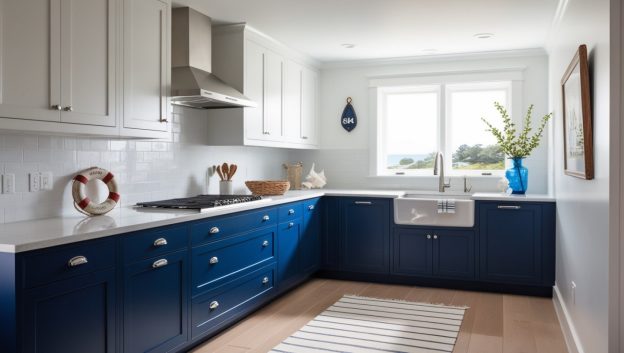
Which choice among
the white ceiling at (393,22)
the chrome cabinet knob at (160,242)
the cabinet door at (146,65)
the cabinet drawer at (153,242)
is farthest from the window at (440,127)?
the chrome cabinet knob at (160,242)

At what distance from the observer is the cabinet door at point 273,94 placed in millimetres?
4836

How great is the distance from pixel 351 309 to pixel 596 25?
270 centimetres

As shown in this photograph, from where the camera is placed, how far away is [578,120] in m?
2.88

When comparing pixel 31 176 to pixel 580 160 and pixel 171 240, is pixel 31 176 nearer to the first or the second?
pixel 171 240

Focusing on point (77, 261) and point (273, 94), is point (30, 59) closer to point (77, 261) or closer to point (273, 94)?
point (77, 261)

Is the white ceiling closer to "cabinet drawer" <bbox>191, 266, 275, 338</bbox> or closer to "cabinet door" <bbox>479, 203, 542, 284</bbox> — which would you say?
"cabinet door" <bbox>479, 203, 542, 284</bbox>

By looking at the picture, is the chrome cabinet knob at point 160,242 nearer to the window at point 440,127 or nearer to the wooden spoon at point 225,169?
the wooden spoon at point 225,169

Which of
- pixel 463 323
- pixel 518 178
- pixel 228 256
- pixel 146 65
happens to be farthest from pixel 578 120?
pixel 146 65

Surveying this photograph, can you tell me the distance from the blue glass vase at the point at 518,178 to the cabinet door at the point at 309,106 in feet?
6.86

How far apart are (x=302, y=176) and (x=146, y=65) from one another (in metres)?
3.12

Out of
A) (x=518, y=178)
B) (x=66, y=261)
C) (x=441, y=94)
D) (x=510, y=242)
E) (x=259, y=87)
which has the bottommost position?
(x=510, y=242)

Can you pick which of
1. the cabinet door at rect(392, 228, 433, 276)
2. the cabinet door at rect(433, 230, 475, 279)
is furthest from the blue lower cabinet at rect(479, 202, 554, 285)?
the cabinet door at rect(392, 228, 433, 276)

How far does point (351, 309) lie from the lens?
14.0ft

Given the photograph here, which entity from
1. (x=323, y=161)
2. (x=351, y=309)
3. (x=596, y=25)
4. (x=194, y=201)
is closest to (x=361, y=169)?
(x=323, y=161)
